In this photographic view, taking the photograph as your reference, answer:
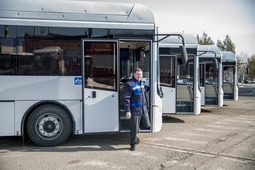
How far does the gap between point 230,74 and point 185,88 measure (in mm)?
7214

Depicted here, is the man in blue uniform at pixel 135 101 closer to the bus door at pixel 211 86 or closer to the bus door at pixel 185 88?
the bus door at pixel 185 88

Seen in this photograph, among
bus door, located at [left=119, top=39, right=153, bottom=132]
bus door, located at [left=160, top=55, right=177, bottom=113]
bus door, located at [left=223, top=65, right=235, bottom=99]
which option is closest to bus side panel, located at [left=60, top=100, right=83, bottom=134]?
bus door, located at [left=119, top=39, right=153, bottom=132]

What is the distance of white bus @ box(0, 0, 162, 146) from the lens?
6.20 m

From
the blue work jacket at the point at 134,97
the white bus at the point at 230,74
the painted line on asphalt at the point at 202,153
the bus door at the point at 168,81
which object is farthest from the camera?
the white bus at the point at 230,74

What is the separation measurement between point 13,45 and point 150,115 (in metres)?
3.54

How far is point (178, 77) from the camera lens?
1027 centimetres

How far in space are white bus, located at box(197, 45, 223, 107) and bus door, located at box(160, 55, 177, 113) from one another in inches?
128

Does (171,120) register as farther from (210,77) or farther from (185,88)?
(210,77)

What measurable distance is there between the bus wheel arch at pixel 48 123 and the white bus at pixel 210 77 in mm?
7939

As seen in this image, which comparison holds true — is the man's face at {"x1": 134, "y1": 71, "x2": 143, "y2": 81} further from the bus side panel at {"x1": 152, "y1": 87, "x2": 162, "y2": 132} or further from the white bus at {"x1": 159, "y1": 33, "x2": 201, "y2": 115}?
the white bus at {"x1": 159, "y1": 33, "x2": 201, "y2": 115}

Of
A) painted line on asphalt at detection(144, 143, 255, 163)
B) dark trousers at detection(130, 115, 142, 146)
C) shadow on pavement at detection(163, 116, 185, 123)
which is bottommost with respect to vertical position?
painted line on asphalt at detection(144, 143, 255, 163)

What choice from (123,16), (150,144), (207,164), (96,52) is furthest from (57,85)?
(207,164)

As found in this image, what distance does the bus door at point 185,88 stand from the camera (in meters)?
10.2

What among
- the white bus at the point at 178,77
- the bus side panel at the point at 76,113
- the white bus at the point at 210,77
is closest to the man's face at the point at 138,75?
the bus side panel at the point at 76,113
